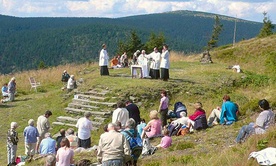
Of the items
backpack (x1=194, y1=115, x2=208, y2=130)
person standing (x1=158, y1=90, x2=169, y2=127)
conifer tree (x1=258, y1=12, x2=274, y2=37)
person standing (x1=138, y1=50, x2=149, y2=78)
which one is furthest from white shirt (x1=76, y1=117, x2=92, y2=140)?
conifer tree (x1=258, y1=12, x2=274, y2=37)

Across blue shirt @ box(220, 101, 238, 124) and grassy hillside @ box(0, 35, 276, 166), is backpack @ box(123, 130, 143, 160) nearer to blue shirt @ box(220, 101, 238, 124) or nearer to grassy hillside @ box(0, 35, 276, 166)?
grassy hillside @ box(0, 35, 276, 166)

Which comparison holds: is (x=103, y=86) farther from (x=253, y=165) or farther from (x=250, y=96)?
(x=253, y=165)

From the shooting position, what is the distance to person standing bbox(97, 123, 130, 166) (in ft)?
26.5

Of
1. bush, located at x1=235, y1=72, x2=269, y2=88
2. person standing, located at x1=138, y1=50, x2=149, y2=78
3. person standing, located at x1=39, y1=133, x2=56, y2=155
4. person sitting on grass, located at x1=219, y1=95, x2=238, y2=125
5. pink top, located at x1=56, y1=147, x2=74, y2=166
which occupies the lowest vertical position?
person standing, located at x1=39, y1=133, x2=56, y2=155

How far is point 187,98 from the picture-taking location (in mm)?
18453

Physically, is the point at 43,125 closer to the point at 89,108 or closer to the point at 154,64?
the point at 89,108

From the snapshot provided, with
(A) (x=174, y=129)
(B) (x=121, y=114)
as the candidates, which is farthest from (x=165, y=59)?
(B) (x=121, y=114)

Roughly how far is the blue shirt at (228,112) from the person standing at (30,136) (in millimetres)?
5719

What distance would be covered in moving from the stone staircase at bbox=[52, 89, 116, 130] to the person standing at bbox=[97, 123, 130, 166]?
26.7 ft

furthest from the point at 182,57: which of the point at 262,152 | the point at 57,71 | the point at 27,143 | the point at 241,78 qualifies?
the point at 262,152

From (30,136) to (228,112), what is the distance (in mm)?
6076

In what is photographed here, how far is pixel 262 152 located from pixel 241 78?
1397 centimetres

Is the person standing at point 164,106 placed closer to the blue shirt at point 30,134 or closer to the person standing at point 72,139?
the person standing at point 72,139

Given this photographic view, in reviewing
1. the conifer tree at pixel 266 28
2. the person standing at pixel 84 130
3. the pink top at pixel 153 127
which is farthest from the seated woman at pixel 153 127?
the conifer tree at pixel 266 28
